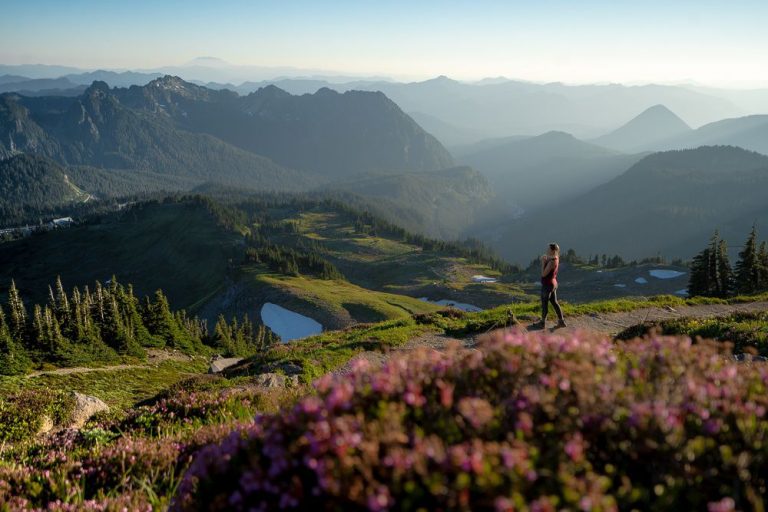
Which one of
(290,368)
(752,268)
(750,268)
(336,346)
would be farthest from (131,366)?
(750,268)

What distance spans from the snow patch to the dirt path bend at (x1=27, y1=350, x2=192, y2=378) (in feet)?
591

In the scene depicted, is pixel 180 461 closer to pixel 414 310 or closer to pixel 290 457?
pixel 290 457

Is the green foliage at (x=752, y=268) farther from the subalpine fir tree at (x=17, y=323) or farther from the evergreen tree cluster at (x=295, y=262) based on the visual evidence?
the evergreen tree cluster at (x=295, y=262)

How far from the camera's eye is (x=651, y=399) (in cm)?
317

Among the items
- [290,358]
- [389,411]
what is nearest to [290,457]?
[389,411]

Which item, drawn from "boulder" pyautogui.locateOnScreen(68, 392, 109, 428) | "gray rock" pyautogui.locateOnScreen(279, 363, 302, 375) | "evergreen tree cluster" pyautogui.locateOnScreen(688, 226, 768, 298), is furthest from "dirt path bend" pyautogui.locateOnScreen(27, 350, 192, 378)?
"evergreen tree cluster" pyautogui.locateOnScreen(688, 226, 768, 298)

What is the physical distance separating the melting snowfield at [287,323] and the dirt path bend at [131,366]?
77.1m

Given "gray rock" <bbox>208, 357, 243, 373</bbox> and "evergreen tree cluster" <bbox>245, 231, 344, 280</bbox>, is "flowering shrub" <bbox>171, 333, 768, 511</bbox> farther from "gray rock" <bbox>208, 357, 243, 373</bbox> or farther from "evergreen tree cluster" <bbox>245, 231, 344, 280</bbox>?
"evergreen tree cluster" <bbox>245, 231, 344, 280</bbox>

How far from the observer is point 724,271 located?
67062 millimetres

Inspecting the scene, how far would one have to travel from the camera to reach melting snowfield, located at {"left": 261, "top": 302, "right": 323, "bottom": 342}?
131250mm

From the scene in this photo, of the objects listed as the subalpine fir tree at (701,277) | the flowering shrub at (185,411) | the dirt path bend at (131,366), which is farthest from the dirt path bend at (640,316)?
the subalpine fir tree at (701,277)

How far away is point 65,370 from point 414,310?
388 feet

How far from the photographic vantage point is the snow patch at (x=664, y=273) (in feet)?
580

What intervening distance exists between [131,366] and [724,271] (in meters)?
77.7
